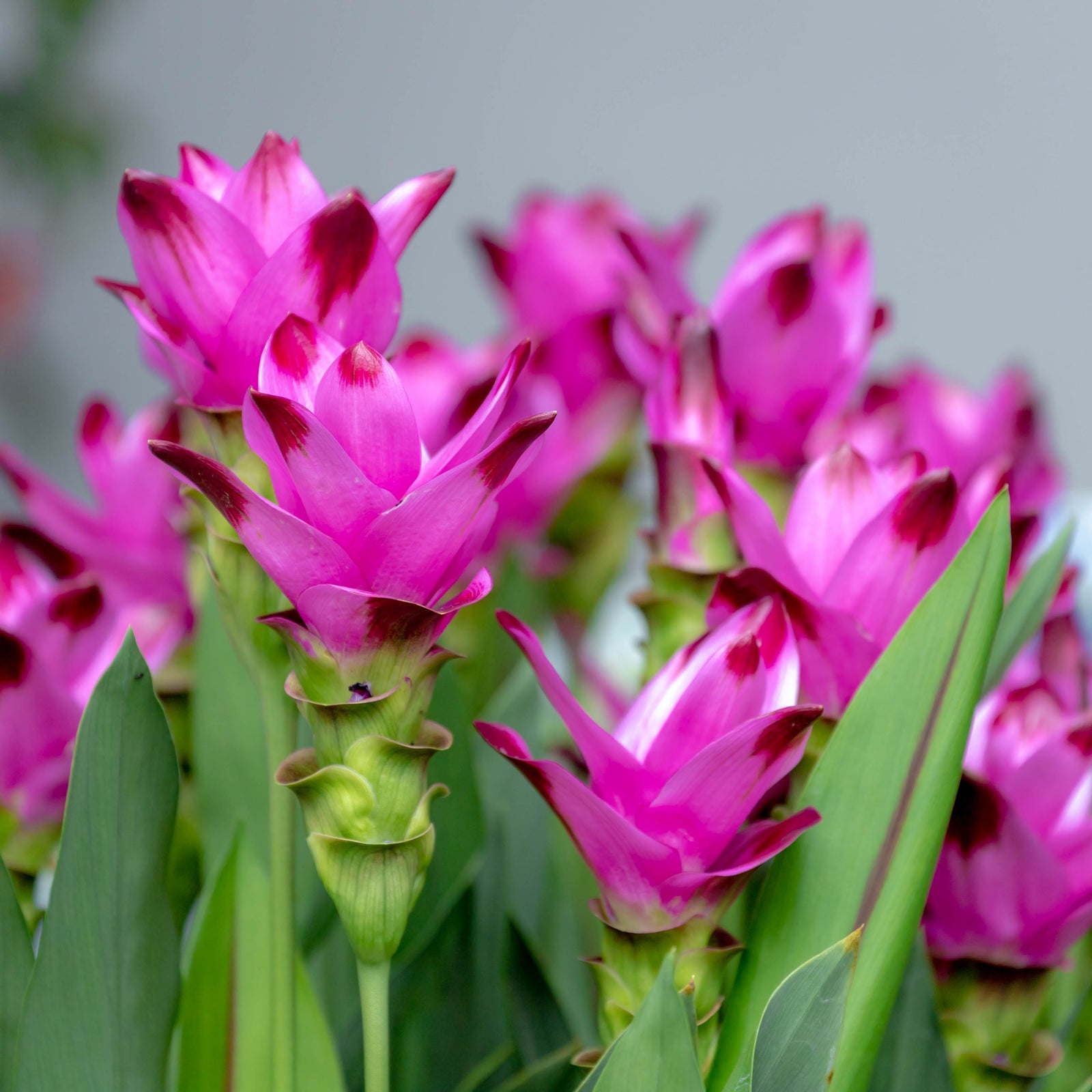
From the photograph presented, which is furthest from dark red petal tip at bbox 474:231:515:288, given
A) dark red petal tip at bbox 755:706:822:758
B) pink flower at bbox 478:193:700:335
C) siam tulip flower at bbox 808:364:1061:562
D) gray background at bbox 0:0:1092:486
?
gray background at bbox 0:0:1092:486

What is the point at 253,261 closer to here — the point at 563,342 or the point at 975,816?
the point at 975,816

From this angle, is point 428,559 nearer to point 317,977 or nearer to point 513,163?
point 317,977

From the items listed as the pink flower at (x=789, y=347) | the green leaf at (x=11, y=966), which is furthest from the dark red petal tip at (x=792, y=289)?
the green leaf at (x=11, y=966)

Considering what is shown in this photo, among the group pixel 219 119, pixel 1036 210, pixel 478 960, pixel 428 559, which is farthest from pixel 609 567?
pixel 219 119

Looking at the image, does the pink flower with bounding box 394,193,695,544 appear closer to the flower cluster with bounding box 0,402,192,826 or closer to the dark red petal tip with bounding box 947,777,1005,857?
the flower cluster with bounding box 0,402,192,826

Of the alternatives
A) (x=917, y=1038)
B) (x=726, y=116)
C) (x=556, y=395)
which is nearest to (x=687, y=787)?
(x=917, y=1038)

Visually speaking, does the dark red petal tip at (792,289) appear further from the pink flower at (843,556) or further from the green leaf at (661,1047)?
the green leaf at (661,1047)

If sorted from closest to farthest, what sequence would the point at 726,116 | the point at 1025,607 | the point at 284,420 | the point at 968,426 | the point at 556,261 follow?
the point at 284,420, the point at 1025,607, the point at 968,426, the point at 556,261, the point at 726,116

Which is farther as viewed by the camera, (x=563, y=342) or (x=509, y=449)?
(x=563, y=342)
